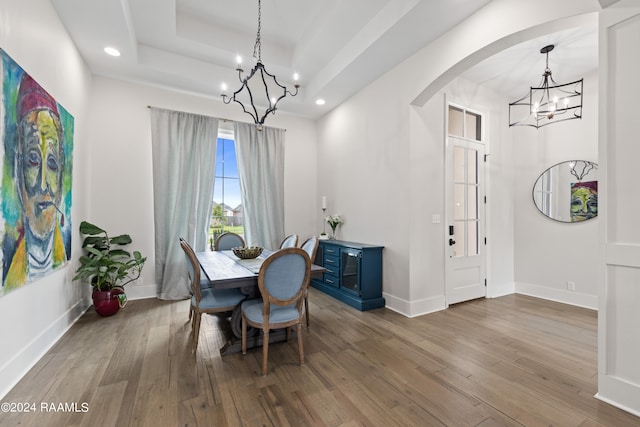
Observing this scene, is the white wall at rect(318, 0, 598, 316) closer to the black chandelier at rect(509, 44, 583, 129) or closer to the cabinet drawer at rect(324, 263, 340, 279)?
the black chandelier at rect(509, 44, 583, 129)

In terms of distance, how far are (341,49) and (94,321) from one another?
4.59 meters

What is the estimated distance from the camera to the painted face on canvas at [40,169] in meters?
2.16

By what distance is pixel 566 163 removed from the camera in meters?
4.01

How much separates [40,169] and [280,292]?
2322mm

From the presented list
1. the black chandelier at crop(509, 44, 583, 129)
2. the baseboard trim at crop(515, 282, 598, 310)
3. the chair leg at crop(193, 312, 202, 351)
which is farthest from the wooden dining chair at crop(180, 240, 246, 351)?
the baseboard trim at crop(515, 282, 598, 310)

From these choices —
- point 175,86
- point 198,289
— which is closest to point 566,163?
point 198,289

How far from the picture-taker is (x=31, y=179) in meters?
2.22

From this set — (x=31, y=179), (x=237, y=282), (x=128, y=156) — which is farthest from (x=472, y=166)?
(x=128, y=156)

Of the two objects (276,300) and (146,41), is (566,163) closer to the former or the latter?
(276,300)

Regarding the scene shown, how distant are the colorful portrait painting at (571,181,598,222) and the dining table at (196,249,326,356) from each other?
12.6 feet

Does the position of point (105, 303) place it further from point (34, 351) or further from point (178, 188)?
point (178, 188)

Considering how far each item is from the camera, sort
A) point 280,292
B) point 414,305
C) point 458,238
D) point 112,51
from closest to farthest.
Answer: point 280,292
point 112,51
point 414,305
point 458,238

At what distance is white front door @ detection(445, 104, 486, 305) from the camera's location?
12.6 ft

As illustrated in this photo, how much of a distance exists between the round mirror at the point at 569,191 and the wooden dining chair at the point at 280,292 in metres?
4.10
